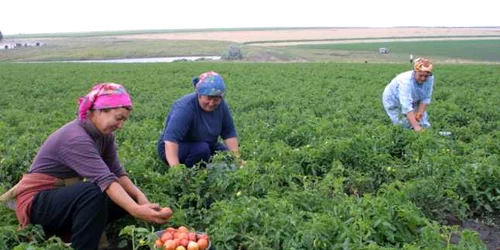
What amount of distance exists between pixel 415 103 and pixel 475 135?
1.72 m

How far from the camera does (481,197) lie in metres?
5.36

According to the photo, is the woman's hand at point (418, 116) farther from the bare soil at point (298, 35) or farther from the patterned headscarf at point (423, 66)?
the bare soil at point (298, 35)

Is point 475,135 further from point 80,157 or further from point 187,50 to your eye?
point 187,50

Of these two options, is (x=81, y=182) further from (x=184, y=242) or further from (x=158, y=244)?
(x=184, y=242)

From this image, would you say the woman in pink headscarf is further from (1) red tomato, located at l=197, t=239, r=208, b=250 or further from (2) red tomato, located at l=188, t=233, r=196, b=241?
(1) red tomato, located at l=197, t=239, r=208, b=250

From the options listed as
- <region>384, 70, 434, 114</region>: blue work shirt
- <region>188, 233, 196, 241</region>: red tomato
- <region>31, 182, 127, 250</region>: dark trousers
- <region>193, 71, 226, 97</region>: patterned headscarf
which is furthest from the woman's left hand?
<region>384, 70, 434, 114</region>: blue work shirt

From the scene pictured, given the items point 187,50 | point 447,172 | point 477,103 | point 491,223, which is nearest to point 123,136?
point 447,172

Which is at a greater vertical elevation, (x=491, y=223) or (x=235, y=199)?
(x=235, y=199)

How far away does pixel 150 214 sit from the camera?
3.87 m

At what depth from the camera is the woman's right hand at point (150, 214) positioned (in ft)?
12.6

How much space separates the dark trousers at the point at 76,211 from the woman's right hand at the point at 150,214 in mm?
270

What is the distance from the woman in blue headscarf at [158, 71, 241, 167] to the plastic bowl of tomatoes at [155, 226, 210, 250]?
166 cm

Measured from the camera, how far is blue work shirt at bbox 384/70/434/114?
23.2 feet

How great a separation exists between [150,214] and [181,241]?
1.50 feet
